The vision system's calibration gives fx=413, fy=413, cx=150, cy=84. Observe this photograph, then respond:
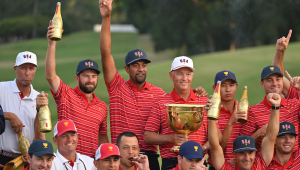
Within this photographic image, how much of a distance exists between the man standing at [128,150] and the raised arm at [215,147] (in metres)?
0.98

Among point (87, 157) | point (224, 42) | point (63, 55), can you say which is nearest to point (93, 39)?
point (63, 55)

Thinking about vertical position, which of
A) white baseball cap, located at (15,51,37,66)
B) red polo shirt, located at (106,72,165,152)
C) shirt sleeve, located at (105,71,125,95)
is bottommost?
red polo shirt, located at (106,72,165,152)

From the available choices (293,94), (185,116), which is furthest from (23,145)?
(293,94)

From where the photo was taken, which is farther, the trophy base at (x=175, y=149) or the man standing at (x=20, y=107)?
the man standing at (x=20, y=107)

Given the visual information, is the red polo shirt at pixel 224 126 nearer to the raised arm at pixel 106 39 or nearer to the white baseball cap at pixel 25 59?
the raised arm at pixel 106 39

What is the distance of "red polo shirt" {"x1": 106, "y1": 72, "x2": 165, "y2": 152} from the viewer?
20.2ft

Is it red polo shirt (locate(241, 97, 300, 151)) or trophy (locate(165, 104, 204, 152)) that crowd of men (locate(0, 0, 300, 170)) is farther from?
trophy (locate(165, 104, 204, 152))

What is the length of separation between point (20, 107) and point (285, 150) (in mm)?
3897

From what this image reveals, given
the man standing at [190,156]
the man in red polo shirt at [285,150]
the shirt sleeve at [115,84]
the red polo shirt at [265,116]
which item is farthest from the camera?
the shirt sleeve at [115,84]

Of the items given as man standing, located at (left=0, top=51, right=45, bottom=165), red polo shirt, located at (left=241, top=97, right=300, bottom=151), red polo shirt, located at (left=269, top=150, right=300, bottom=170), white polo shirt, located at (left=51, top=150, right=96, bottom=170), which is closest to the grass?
man standing, located at (left=0, top=51, right=45, bottom=165)

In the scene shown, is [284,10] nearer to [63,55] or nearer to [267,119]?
[267,119]

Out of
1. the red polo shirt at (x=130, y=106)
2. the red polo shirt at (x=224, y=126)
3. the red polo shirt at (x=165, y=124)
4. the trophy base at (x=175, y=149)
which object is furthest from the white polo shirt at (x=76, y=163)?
the red polo shirt at (x=224, y=126)

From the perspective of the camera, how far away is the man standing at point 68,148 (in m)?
5.41

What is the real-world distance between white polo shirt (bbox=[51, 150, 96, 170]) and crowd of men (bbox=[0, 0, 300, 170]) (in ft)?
0.04
